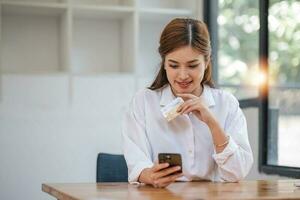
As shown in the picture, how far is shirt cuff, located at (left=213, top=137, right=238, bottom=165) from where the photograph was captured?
82.6 inches

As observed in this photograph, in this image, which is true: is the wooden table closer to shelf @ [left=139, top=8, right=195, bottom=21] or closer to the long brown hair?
the long brown hair

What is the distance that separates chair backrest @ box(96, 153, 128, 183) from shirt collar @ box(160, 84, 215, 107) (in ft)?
1.57

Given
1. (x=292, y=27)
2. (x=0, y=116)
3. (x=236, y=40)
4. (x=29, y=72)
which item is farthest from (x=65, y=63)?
(x=292, y=27)

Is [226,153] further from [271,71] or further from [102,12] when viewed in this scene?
[102,12]

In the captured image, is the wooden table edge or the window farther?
the window

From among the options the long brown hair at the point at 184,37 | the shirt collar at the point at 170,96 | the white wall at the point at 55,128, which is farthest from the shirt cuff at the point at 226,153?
the white wall at the point at 55,128

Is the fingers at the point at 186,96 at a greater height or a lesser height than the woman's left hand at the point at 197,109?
greater

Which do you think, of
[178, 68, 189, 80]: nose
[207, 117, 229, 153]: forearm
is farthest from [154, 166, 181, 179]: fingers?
Result: [178, 68, 189, 80]: nose

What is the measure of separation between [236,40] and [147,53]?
610 mm

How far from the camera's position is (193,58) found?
2.14m

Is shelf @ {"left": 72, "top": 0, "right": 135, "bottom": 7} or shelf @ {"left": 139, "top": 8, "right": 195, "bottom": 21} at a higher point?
shelf @ {"left": 72, "top": 0, "right": 135, "bottom": 7}

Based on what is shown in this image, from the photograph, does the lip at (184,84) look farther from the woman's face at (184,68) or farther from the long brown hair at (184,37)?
the long brown hair at (184,37)

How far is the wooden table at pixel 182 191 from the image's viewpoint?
1.74m

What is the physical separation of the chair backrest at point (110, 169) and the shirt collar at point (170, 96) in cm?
48
